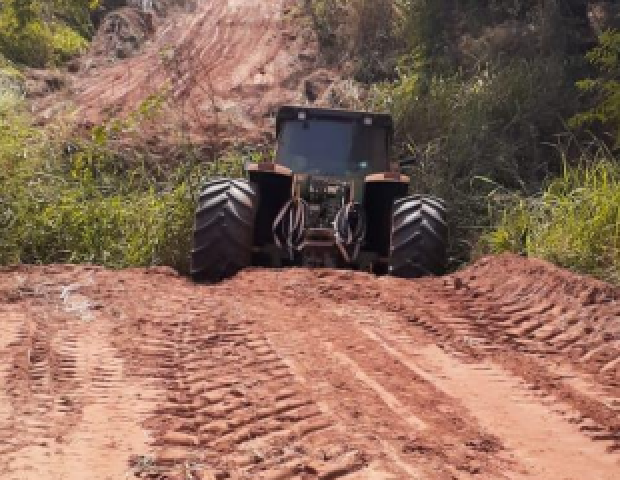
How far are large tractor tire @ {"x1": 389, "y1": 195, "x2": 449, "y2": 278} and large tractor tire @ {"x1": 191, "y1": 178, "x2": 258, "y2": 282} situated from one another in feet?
4.52

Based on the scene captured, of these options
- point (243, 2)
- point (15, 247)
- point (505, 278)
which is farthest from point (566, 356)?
point (243, 2)

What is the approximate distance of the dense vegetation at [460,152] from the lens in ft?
31.5

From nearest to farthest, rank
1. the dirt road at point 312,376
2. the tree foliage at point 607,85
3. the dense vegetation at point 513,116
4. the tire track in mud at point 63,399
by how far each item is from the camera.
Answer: the tire track in mud at point 63,399
the dirt road at point 312,376
the dense vegetation at point 513,116
the tree foliage at point 607,85

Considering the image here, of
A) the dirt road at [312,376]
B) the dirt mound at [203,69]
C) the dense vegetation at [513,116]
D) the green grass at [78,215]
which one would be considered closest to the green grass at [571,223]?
the dense vegetation at [513,116]

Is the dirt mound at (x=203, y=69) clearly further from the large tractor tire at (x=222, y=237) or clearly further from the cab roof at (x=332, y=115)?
the large tractor tire at (x=222, y=237)

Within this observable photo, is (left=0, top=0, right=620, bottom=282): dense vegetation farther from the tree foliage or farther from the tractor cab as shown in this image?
the tractor cab

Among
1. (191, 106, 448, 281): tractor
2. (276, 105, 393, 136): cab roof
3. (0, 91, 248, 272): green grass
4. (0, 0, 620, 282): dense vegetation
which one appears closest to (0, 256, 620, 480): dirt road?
(191, 106, 448, 281): tractor

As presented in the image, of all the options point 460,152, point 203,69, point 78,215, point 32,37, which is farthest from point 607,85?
point 32,37

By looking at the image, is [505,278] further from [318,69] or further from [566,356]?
[318,69]

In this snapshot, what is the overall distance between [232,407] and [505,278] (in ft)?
13.2

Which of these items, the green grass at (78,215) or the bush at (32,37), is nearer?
the green grass at (78,215)

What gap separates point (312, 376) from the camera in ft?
16.3

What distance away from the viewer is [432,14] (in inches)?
572

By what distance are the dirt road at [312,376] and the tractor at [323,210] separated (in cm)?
57
